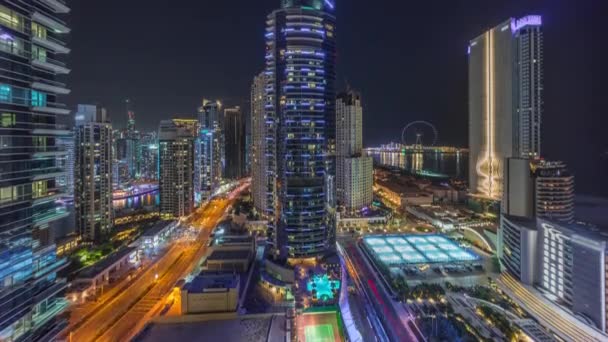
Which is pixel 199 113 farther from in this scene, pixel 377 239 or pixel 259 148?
pixel 377 239

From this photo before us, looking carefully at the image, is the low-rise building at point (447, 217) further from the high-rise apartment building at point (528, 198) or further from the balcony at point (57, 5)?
the balcony at point (57, 5)

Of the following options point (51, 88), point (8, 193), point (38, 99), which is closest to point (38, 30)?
point (51, 88)

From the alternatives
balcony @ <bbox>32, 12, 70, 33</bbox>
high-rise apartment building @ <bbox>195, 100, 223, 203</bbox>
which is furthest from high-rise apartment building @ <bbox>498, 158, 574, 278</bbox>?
high-rise apartment building @ <bbox>195, 100, 223, 203</bbox>

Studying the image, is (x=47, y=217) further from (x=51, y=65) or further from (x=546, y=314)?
(x=546, y=314)

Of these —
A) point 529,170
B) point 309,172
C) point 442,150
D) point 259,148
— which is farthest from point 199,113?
point 442,150

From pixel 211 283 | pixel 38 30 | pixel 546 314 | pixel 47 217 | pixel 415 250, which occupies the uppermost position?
pixel 38 30
